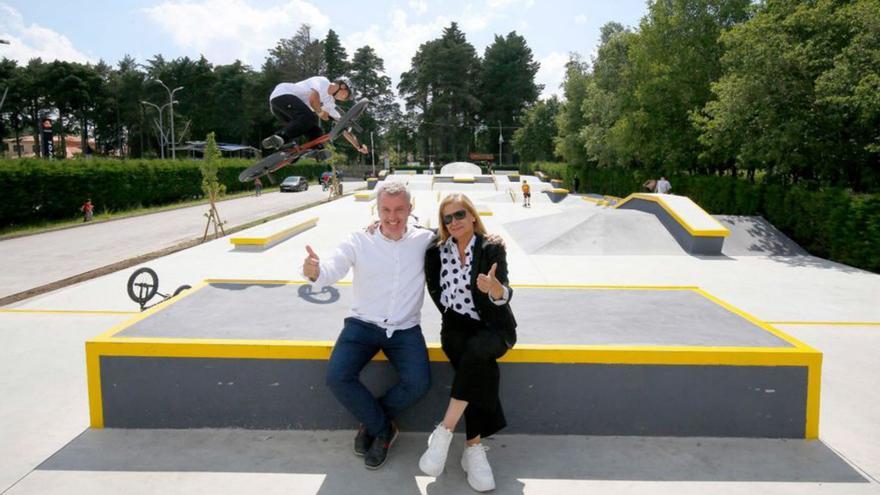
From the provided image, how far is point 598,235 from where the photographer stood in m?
15.1

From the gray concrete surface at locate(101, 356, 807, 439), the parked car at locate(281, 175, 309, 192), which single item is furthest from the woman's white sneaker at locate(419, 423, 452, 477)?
the parked car at locate(281, 175, 309, 192)

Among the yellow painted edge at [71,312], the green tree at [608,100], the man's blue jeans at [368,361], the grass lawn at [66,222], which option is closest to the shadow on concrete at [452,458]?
the man's blue jeans at [368,361]

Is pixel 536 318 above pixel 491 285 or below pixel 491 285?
below

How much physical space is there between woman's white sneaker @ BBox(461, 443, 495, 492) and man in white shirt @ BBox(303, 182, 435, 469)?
1.59 ft

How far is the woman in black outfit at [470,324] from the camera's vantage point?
354 centimetres

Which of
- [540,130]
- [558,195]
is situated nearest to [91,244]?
[558,195]

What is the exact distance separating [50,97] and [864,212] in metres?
90.7

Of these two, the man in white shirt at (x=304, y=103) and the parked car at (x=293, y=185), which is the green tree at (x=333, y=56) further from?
the parked car at (x=293, y=185)

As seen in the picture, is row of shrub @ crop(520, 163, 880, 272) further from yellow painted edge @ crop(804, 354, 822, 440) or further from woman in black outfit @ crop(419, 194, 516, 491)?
woman in black outfit @ crop(419, 194, 516, 491)

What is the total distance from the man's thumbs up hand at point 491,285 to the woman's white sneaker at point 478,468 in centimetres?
94

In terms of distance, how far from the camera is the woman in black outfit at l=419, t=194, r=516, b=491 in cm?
354

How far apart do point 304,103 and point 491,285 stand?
3.40 metres

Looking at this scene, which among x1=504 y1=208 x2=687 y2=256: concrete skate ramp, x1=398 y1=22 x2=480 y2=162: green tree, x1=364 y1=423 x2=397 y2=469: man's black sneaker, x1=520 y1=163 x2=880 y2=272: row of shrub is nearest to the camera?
x1=364 y1=423 x2=397 y2=469: man's black sneaker

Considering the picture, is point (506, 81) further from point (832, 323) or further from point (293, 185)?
point (832, 323)
